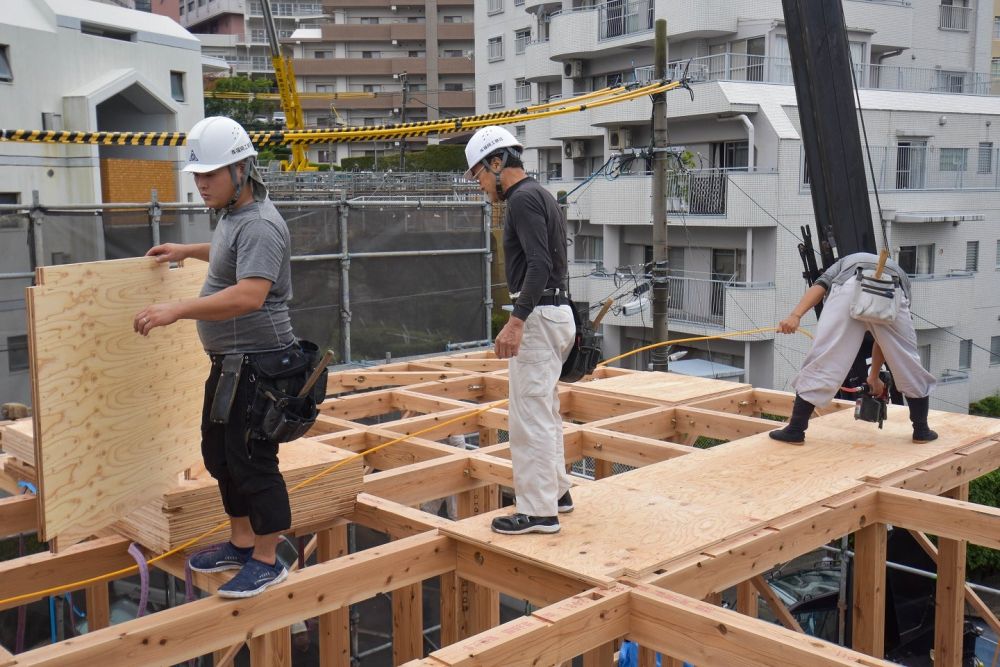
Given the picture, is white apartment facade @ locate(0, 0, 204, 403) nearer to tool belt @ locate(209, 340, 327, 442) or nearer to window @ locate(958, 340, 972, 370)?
tool belt @ locate(209, 340, 327, 442)

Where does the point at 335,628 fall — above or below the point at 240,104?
below

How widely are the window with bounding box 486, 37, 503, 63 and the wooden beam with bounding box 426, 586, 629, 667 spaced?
3201 centimetres

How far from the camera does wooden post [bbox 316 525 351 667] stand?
14.8ft

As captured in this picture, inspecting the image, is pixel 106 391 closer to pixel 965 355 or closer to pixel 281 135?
pixel 281 135

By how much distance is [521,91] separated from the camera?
32906 mm

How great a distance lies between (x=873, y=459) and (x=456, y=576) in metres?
2.47

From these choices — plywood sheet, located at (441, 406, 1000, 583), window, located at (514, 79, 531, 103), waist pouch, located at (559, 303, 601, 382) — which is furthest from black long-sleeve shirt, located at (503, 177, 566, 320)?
window, located at (514, 79, 531, 103)

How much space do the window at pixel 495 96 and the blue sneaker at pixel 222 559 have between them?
3147 cm

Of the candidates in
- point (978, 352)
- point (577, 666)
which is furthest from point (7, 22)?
point (978, 352)

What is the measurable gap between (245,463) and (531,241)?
52.4 inches

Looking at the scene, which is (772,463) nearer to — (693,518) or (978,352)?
(693,518)

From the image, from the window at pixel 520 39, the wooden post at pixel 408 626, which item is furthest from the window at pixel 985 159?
the wooden post at pixel 408 626

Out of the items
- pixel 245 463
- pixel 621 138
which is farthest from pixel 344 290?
pixel 621 138

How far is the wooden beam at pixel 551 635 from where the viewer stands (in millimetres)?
2975
